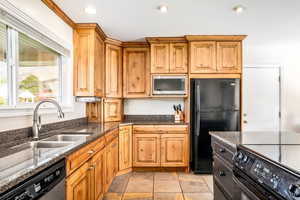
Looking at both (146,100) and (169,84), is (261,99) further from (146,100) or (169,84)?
(146,100)

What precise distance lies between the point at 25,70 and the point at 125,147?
6.64ft

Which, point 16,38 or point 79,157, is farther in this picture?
point 16,38

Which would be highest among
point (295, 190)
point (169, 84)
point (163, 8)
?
point (163, 8)

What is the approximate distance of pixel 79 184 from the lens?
1.85 metres

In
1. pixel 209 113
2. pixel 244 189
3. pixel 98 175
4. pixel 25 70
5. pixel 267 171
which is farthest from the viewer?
pixel 209 113

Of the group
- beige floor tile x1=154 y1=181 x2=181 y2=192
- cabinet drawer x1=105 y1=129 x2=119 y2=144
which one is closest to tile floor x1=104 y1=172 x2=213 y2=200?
beige floor tile x1=154 y1=181 x2=181 y2=192

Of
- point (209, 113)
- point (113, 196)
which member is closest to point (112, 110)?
point (113, 196)

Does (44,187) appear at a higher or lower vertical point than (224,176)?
higher

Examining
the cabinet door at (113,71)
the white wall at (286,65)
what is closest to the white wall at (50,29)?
the cabinet door at (113,71)

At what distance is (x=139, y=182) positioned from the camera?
11.2 ft

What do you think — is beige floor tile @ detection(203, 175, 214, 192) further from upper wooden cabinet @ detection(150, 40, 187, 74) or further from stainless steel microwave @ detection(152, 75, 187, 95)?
upper wooden cabinet @ detection(150, 40, 187, 74)

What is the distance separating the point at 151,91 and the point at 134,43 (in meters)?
0.99

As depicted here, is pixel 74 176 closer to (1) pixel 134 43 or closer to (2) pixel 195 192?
(2) pixel 195 192

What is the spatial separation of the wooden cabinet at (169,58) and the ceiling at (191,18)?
28 centimetres
